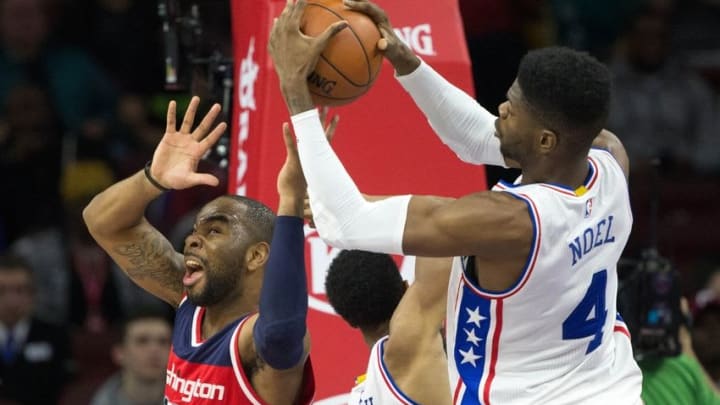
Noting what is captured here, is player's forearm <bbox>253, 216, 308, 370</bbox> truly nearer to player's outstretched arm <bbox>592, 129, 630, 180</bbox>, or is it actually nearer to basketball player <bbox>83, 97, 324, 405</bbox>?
basketball player <bbox>83, 97, 324, 405</bbox>

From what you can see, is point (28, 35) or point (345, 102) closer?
point (345, 102)

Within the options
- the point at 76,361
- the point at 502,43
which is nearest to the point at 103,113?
the point at 76,361

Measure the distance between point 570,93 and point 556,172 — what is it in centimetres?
26

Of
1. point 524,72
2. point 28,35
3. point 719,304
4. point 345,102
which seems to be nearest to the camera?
point 524,72

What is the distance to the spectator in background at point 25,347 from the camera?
8656mm

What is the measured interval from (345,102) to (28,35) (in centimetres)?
630

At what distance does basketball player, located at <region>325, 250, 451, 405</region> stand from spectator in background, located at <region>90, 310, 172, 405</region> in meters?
3.20

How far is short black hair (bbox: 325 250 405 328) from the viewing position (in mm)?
5079

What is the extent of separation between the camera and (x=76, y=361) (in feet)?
29.4

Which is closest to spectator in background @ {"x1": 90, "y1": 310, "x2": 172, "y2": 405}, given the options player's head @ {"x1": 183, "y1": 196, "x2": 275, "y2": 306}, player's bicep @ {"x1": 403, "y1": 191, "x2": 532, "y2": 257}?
player's head @ {"x1": 183, "y1": 196, "x2": 275, "y2": 306}

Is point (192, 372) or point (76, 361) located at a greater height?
point (192, 372)

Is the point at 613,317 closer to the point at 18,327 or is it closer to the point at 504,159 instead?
the point at 504,159

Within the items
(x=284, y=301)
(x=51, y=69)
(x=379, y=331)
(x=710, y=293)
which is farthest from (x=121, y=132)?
(x=284, y=301)

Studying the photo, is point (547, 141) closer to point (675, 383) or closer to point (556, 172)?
point (556, 172)
